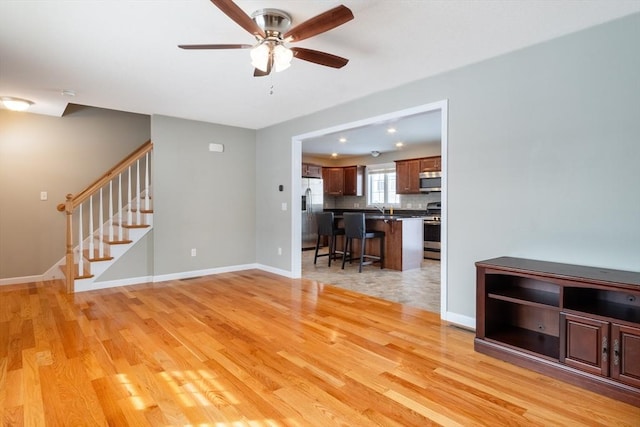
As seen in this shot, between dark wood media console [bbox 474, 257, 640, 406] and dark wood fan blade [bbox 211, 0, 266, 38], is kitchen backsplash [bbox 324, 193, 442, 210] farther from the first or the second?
dark wood fan blade [bbox 211, 0, 266, 38]

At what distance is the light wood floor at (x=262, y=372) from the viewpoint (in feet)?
5.92

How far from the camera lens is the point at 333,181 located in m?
9.41

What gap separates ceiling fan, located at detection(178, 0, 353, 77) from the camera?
1.95m

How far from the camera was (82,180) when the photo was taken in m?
5.22

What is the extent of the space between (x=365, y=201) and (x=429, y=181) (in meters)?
2.16

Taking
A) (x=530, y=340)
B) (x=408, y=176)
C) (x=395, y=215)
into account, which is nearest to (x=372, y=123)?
(x=530, y=340)

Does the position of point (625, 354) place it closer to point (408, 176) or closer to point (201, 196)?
point (201, 196)

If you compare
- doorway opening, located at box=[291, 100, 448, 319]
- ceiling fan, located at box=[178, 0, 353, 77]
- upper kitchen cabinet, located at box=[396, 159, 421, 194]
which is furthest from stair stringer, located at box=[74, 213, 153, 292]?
upper kitchen cabinet, located at box=[396, 159, 421, 194]

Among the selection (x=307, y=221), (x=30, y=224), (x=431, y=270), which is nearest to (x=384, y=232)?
(x=431, y=270)

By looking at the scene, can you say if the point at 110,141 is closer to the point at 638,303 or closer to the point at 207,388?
the point at 207,388

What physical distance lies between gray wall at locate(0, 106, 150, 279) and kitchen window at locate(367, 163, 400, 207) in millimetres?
5841

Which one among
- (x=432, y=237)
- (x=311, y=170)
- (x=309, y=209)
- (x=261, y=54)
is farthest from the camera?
(x=311, y=170)

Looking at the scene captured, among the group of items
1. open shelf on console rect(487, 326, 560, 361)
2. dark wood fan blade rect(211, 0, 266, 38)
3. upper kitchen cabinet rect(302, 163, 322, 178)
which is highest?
dark wood fan blade rect(211, 0, 266, 38)

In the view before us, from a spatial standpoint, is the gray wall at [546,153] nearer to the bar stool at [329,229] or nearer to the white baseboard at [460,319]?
the white baseboard at [460,319]
